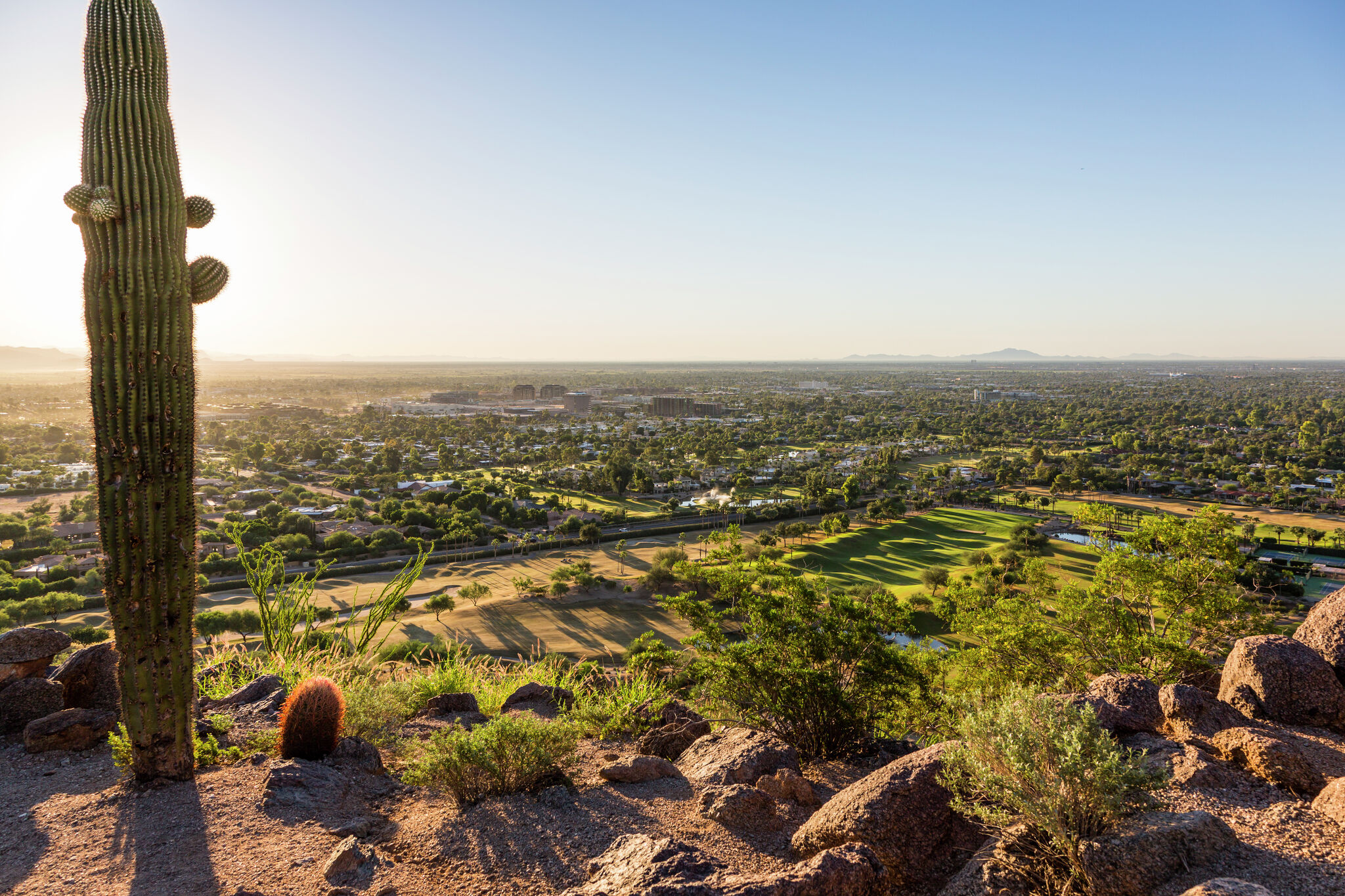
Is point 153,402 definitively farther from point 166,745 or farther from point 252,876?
point 252,876

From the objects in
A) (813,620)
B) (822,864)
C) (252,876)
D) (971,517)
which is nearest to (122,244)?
(252,876)

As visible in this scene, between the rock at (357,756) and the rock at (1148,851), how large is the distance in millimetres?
7099

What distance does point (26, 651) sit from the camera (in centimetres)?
911

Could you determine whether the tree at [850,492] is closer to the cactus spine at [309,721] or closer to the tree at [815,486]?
the tree at [815,486]

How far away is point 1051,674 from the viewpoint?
12.0m

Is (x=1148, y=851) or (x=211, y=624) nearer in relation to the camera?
(x=1148, y=851)

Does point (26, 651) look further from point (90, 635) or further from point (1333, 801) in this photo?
point (90, 635)

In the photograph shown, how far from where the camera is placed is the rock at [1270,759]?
20.6 feet

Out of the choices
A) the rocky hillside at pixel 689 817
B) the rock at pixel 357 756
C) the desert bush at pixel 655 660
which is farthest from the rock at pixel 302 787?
the desert bush at pixel 655 660

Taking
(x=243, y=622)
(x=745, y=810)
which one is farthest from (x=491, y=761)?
(x=243, y=622)

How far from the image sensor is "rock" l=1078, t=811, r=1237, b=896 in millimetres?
4723

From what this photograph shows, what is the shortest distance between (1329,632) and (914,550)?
38424mm

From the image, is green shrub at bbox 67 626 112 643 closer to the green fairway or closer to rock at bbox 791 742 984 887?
rock at bbox 791 742 984 887

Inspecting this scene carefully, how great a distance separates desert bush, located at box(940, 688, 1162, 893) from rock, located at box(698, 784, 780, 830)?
5.98 feet
